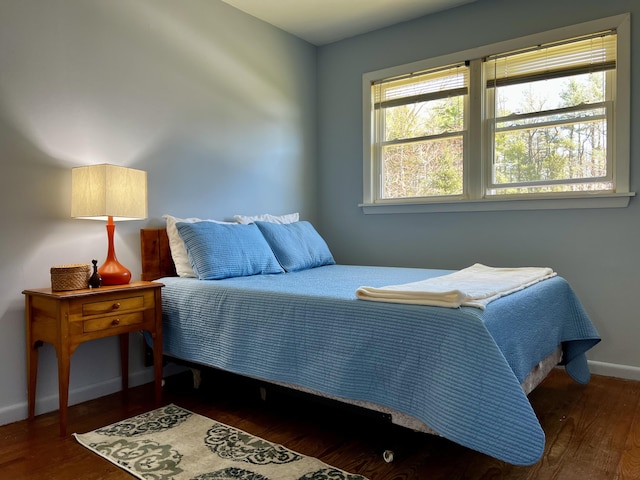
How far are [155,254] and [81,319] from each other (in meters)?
0.79

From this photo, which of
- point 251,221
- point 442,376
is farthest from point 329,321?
point 251,221

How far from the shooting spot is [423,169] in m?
3.72

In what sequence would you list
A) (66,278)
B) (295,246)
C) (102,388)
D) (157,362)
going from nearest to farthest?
(66,278)
(157,362)
(102,388)
(295,246)

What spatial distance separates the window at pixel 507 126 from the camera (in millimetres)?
2930

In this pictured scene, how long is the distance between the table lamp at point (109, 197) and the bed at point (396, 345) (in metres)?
0.35

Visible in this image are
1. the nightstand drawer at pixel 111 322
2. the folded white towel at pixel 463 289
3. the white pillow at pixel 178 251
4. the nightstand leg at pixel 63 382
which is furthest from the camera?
the white pillow at pixel 178 251

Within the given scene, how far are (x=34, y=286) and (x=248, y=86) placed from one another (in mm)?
2069

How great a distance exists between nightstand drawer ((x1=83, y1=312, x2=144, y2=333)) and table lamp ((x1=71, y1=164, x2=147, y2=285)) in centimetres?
19

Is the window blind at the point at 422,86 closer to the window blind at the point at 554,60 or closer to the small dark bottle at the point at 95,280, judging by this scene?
the window blind at the point at 554,60

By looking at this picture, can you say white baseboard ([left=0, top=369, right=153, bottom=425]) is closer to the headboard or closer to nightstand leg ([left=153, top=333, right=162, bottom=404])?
nightstand leg ([left=153, top=333, right=162, bottom=404])

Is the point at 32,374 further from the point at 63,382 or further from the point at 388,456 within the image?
the point at 388,456

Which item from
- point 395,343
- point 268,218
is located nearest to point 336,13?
point 268,218

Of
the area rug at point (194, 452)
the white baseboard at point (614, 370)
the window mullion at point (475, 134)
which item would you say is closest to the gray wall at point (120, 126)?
the area rug at point (194, 452)

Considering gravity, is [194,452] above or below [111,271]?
below
